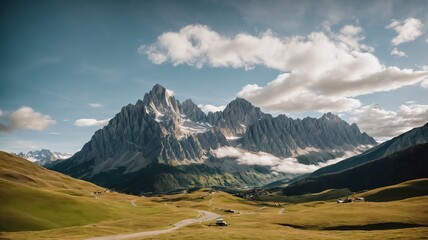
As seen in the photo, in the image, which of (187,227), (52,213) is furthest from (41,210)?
(187,227)

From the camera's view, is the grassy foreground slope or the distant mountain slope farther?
the distant mountain slope

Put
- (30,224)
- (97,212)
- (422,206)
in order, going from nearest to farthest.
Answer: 1. (30,224)
2. (422,206)
3. (97,212)

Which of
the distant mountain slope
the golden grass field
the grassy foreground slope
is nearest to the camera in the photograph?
the golden grass field

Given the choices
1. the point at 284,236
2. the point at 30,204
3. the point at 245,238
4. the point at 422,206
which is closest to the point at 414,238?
the point at 284,236

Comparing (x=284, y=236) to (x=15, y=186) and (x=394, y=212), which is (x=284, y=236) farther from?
(x=15, y=186)

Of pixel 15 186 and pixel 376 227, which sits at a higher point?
pixel 15 186

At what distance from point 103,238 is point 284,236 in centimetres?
4337

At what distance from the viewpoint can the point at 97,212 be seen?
149 m

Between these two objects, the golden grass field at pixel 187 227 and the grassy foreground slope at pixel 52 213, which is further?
the grassy foreground slope at pixel 52 213

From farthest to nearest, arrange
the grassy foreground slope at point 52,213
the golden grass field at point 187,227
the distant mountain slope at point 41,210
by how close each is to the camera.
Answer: the distant mountain slope at point 41,210 < the grassy foreground slope at point 52,213 < the golden grass field at point 187,227

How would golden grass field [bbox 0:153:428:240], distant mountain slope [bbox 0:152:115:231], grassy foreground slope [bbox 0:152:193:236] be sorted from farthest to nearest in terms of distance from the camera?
distant mountain slope [bbox 0:152:115:231] → grassy foreground slope [bbox 0:152:193:236] → golden grass field [bbox 0:153:428:240]

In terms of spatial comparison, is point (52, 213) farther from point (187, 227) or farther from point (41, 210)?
point (187, 227)

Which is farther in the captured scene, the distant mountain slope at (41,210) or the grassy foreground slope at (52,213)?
the distant mountain slope at (41,210)

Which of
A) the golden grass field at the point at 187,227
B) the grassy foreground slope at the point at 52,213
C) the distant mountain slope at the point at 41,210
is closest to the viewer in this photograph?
the golden grass field at the point at 187,227
